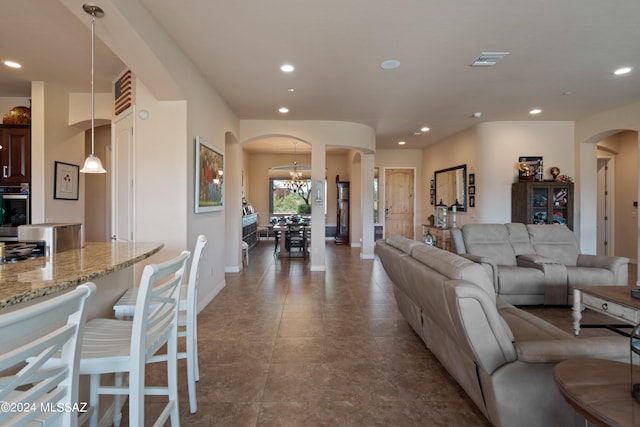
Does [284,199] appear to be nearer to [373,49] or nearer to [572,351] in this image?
[373,49]

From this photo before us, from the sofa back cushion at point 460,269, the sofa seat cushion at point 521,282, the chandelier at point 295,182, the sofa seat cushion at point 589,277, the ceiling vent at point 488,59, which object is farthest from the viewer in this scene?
the chandelier at point 295,182

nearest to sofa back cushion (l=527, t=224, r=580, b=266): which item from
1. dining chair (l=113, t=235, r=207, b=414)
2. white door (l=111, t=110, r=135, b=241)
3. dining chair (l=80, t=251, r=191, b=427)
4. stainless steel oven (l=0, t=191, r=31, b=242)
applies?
dining chair (l=113, t=235, r=207, b=414)

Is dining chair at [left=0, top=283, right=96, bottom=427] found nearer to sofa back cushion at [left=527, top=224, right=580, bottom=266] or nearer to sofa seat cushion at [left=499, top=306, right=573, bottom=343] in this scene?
sofa seat cushion at [left=499, top=306, right=573, bottom=343]

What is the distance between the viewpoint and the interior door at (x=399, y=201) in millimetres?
9656

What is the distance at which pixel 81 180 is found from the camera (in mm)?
4793

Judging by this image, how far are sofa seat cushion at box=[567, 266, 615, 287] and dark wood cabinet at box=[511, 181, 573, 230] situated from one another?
2370mm

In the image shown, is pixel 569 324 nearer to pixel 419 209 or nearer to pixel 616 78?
pixel 616 78

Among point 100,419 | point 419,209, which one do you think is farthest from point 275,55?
point 419,209

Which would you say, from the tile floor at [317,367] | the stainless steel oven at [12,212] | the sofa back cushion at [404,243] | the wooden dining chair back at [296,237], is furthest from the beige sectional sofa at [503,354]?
the wooden dining chair back at [296,237]

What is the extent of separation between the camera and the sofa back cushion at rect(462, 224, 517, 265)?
14.0ft

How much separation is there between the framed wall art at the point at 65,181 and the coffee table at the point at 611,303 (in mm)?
6353

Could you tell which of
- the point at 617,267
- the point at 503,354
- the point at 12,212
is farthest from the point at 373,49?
the point at 12,212

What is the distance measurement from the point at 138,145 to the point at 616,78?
20.0 ft

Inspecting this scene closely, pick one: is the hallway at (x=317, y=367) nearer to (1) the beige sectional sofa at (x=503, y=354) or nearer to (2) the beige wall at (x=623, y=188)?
(1) the beige sectional sofa at (x=503, y=354)
